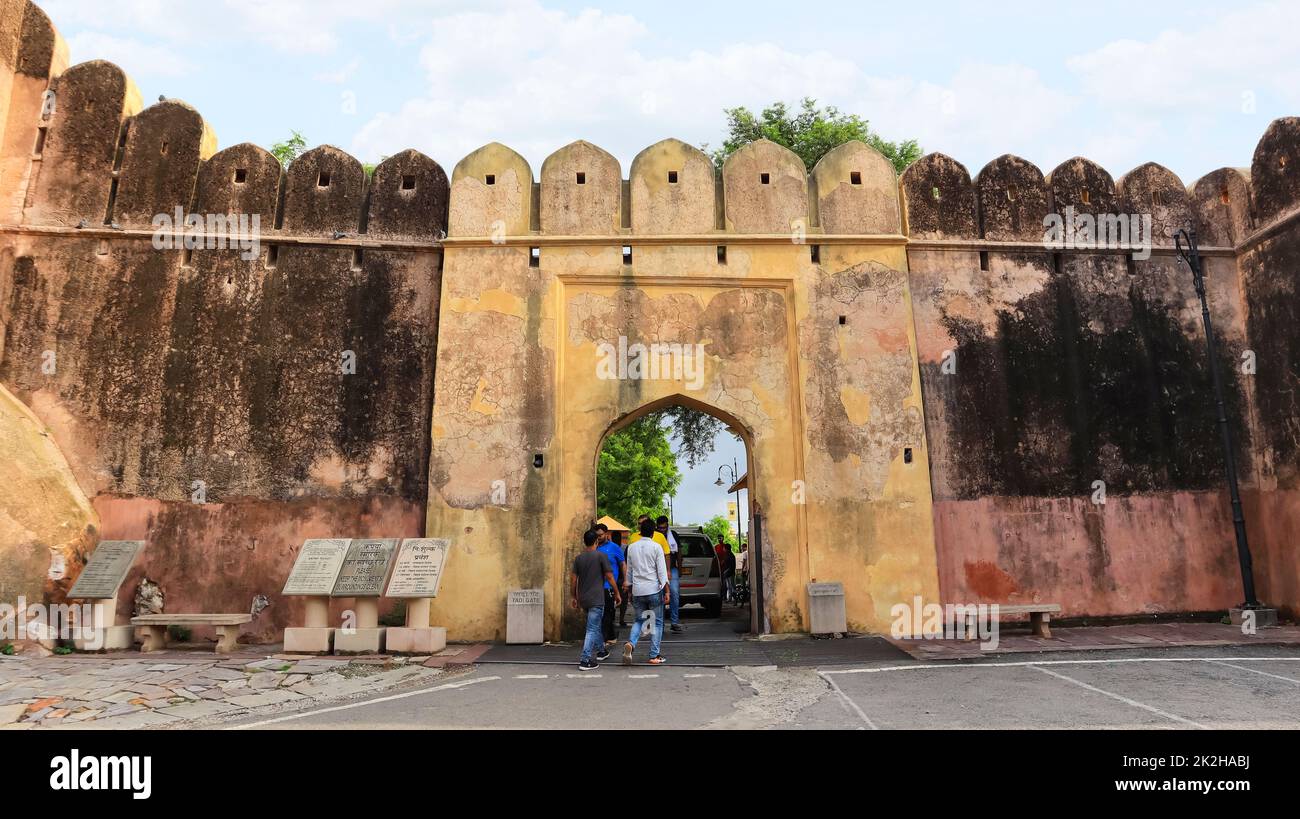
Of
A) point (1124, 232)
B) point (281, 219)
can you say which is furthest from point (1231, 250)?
point (281, 219)

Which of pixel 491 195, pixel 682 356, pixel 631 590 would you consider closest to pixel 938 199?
pixel 682 356

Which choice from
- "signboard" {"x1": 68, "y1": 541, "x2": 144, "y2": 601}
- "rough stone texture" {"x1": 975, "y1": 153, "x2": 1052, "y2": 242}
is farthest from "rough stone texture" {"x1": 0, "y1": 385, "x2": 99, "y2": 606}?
"rough stone texture" {"x1": 975, "y1": 153, "x2": 1052, "y2": 242}

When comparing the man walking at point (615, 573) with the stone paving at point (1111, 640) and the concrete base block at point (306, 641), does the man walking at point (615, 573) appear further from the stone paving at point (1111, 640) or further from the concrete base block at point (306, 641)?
the stone paving at point (1111, 640)

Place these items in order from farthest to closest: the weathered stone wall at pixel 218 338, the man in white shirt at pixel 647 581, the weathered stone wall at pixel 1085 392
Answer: the weathered stone wall at pixel 1085 392 → the weathered stone wall at pixel 218 338 → the man in white shirt at pixel 647 581

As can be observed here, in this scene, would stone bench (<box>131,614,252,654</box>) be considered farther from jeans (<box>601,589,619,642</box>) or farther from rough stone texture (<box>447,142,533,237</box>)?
rough stone texture (<box>447,142,533,237</box>)

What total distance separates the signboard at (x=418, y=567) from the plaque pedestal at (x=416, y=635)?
0.15 meters

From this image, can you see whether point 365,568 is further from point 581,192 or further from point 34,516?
point 581,192

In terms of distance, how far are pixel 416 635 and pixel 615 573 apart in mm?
2448

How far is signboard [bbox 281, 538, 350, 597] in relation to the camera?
9406 mm

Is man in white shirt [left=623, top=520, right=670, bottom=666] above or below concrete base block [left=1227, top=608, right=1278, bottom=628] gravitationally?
above

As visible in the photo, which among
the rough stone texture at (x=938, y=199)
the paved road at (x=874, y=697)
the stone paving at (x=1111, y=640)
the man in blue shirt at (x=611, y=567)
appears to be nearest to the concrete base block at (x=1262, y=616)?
the stone paving at (x=1111, y=640)

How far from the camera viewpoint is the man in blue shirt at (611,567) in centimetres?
954

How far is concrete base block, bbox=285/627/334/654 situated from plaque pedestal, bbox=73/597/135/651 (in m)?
2.37

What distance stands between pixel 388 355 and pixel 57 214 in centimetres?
529
